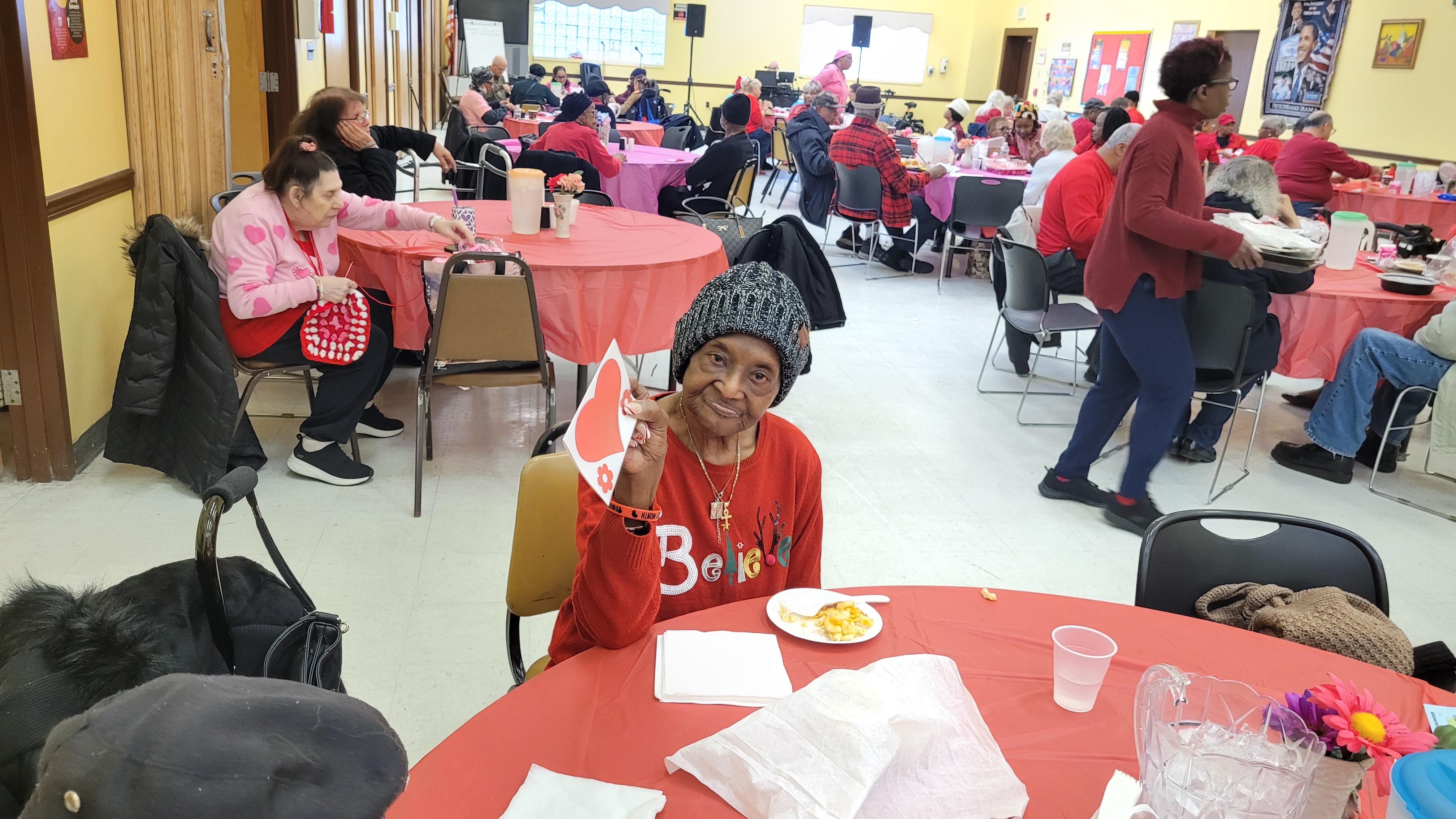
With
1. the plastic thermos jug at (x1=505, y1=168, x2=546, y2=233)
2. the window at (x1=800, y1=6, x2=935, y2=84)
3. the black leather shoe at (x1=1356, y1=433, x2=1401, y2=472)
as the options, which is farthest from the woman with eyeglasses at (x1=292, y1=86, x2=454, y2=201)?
the window at (x1=800, y1=6, x2=935, y2=84)

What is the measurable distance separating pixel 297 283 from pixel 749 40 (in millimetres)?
16725

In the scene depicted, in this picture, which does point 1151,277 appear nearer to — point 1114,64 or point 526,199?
point 526,199

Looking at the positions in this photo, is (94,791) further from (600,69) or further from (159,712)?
(600,69)

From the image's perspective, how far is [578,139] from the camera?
20.7 feet

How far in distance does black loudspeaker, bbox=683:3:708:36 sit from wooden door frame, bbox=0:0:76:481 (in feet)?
52.7

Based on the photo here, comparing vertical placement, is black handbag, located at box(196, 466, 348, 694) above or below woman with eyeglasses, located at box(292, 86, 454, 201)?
below

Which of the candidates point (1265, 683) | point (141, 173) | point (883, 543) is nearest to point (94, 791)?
point (1265, 683)

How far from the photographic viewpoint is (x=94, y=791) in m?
0.54

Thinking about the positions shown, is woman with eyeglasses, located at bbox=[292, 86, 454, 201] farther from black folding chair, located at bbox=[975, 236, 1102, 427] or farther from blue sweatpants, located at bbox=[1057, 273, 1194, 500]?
blue sweatpants, located at bbox=[1057, 273, 1194, 500]

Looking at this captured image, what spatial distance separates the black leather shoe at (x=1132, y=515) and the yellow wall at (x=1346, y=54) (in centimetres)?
791

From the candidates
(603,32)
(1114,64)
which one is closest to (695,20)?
(603,32)

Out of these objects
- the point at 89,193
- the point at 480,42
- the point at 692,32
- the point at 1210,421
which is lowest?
the point at 1210,421

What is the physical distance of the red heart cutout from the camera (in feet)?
3.30

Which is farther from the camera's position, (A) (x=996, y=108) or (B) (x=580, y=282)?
(A) (x=996, y=108)
